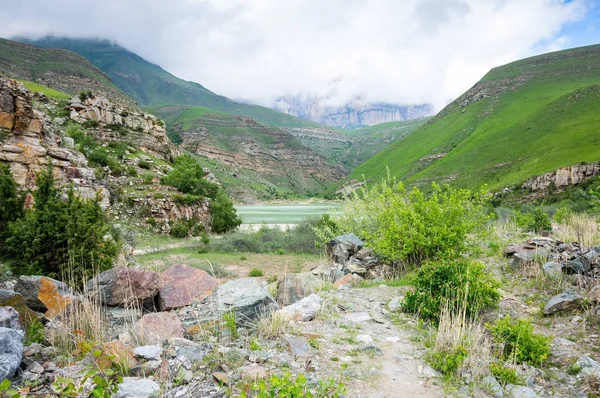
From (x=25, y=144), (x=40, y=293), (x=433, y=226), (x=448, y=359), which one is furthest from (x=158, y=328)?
(x=25, y=144)

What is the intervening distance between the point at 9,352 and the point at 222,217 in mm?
→ 33925

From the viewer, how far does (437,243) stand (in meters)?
10.0

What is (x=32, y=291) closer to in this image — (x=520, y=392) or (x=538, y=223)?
(x=520, y=392)

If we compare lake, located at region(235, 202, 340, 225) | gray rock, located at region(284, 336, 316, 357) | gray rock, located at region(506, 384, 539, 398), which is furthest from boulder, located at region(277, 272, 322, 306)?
lake, located at region(235, 202, 340, 225)

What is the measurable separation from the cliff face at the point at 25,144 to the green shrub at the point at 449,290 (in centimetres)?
1548

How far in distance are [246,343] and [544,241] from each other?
1066cm

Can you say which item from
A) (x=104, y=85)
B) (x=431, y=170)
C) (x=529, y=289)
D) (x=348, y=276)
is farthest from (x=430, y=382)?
(x=104, y=85)

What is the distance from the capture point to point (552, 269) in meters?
8.73

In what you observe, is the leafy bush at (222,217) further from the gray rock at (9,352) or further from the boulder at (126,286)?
the gray rock at (9,352)

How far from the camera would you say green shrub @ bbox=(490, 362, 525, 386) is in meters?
4.64

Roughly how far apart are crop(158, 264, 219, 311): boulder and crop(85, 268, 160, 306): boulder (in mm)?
293

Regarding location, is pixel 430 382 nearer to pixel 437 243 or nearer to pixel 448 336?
pixel 448 336

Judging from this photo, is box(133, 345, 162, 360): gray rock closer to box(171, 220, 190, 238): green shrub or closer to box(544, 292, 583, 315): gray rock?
box(544, 292, 583, 315): gray rock

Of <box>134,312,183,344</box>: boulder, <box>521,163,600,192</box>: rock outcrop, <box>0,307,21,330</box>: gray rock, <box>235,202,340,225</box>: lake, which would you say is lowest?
<box>235,202,340,225</box>: lake
